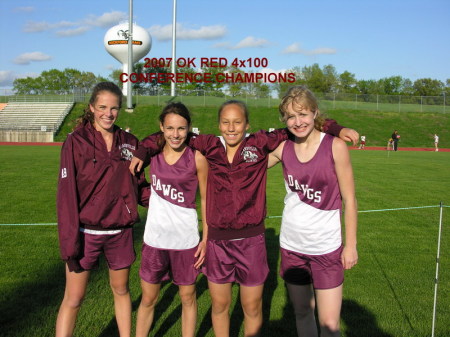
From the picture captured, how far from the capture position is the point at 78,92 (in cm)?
4459

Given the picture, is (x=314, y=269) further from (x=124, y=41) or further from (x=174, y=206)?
(x=124, y=41)

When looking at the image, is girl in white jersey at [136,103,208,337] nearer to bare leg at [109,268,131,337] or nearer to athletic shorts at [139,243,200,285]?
athletic shorts at [139,243,200,285]

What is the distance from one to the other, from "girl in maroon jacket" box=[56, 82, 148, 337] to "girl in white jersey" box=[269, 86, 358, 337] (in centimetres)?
121

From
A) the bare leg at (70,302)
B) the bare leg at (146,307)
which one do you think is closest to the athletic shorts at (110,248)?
the bare leg at (70,302)

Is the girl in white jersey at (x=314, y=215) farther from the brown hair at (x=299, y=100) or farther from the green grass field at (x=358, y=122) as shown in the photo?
the green grass field at (x=358, y=122)

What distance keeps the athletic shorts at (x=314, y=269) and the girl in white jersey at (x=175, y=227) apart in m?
0.66

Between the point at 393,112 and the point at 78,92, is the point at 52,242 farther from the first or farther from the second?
the point at 393,112

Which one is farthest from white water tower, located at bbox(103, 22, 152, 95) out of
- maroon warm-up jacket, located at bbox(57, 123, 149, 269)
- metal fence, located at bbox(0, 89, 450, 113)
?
maroon warm-up jacket, located at bbox(57, 123, 149, 269)

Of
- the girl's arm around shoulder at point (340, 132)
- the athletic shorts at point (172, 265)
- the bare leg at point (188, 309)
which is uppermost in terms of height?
the girl's arm around shoulder at point (340, 132)

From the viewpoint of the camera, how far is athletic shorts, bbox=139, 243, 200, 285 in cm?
303

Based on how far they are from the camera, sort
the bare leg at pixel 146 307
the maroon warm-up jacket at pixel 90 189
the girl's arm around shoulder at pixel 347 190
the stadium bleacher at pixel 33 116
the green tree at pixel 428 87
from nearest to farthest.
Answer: the girl's arm around shoulder at pixel 347 190 < the maroon warm-up jacket at pixel 90 189 < the bare leg at pixel 146 307 < the stadium bleacher at pixel 33 116 < the green tree at pixel 428 87

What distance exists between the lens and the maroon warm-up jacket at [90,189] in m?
2.84

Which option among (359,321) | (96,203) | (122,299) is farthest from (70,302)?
(359,321)

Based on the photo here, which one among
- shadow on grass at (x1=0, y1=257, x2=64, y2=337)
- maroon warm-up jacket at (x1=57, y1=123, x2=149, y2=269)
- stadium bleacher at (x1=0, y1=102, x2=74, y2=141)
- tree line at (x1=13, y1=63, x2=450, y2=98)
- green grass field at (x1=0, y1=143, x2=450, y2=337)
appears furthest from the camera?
tree line at (x1=13, y1=63, x2=450, y2=98)
